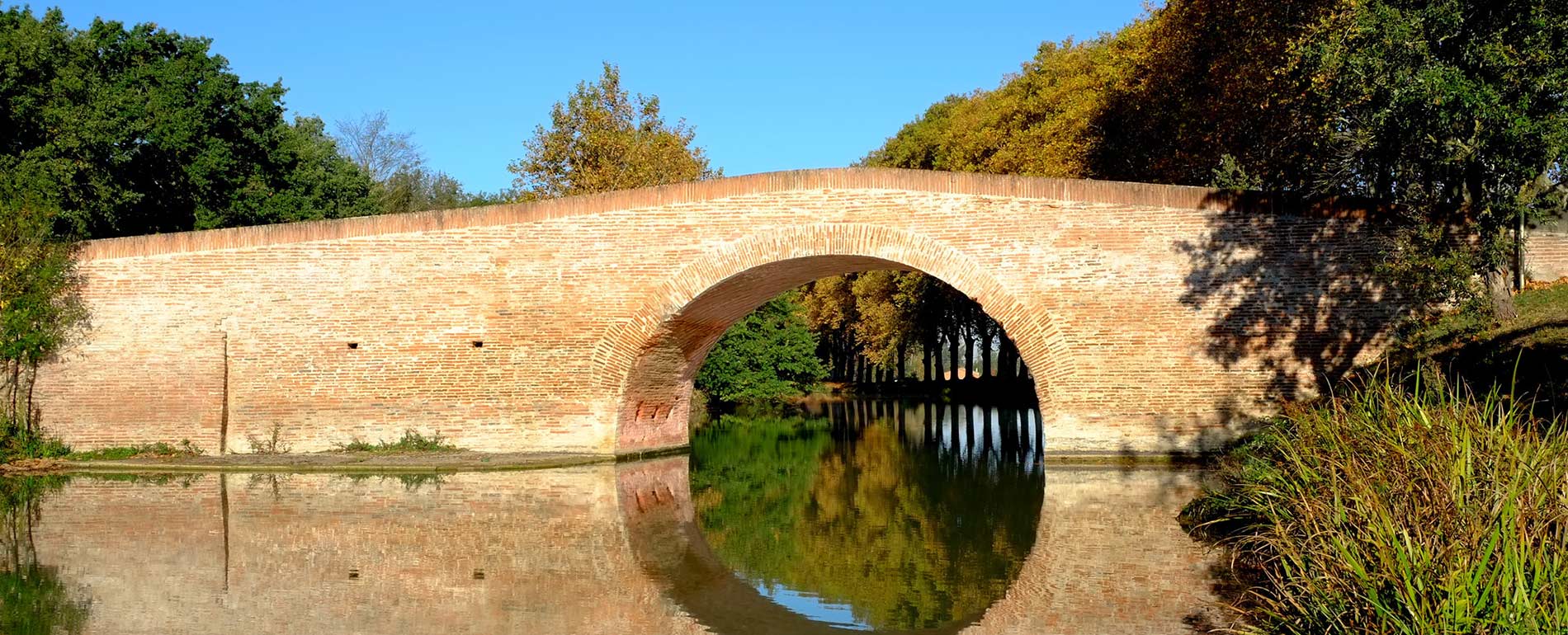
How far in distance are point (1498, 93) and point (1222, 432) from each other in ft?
15.7

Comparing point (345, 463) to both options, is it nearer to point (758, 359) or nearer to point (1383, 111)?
point (1383, 111)

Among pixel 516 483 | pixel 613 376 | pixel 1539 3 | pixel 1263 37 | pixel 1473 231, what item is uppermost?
pixel 1263 37

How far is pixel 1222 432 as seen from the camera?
15.0 m

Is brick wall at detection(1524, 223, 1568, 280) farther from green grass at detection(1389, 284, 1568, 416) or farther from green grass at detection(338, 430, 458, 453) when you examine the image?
green grass at detection(338, 430, 458, 453)

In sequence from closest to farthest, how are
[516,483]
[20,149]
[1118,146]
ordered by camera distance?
[516,483] → [20,149] → [1118,146]

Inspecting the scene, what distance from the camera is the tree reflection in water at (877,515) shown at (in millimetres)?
8461

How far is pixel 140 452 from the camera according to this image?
16.7 metres

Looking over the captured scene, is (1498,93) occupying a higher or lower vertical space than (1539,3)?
lower

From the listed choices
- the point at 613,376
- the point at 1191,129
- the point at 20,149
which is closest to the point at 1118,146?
the point at 1191,129

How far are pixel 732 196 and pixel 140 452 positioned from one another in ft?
27.0

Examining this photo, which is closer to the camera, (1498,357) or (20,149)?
(1498,357)

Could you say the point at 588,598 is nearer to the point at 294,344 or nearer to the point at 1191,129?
the point at 294,344

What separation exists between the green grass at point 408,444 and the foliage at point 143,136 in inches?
277

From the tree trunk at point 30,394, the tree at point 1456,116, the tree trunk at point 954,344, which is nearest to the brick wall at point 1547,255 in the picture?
the tree at point 1456,116
